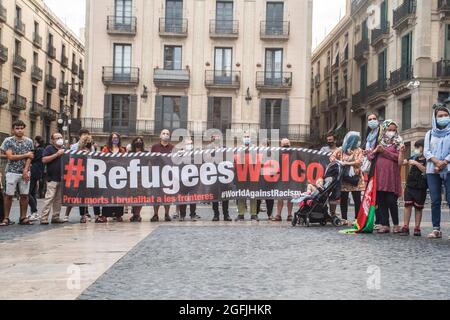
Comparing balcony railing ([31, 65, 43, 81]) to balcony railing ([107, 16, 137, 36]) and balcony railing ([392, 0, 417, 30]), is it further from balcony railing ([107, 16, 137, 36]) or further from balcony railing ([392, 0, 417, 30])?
balcony railing ([392, 0, 417, 30])

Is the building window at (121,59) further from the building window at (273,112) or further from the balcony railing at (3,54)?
the building window at (273,112)

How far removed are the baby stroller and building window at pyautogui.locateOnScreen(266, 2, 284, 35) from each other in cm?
2832

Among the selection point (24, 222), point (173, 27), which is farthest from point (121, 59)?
point (24, 222)

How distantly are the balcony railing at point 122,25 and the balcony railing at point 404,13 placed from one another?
50.2 feet

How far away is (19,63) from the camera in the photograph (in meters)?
43.9


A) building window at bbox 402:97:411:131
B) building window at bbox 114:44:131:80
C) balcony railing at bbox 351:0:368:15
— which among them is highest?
balcony railing at bbox 351:0:368:15

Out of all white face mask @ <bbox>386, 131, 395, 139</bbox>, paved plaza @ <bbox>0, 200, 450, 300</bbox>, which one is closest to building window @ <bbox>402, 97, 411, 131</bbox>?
white face mask @ <bbox>386, 131, 395, 139</bbox>

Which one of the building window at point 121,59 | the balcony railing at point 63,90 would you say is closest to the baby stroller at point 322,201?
the building window at point 121,59

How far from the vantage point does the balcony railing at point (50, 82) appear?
50125mm

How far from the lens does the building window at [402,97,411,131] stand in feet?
108

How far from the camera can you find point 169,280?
16.4 ft

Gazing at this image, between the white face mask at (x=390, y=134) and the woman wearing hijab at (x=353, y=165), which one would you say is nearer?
the white face mask at (x=390, y=134)
